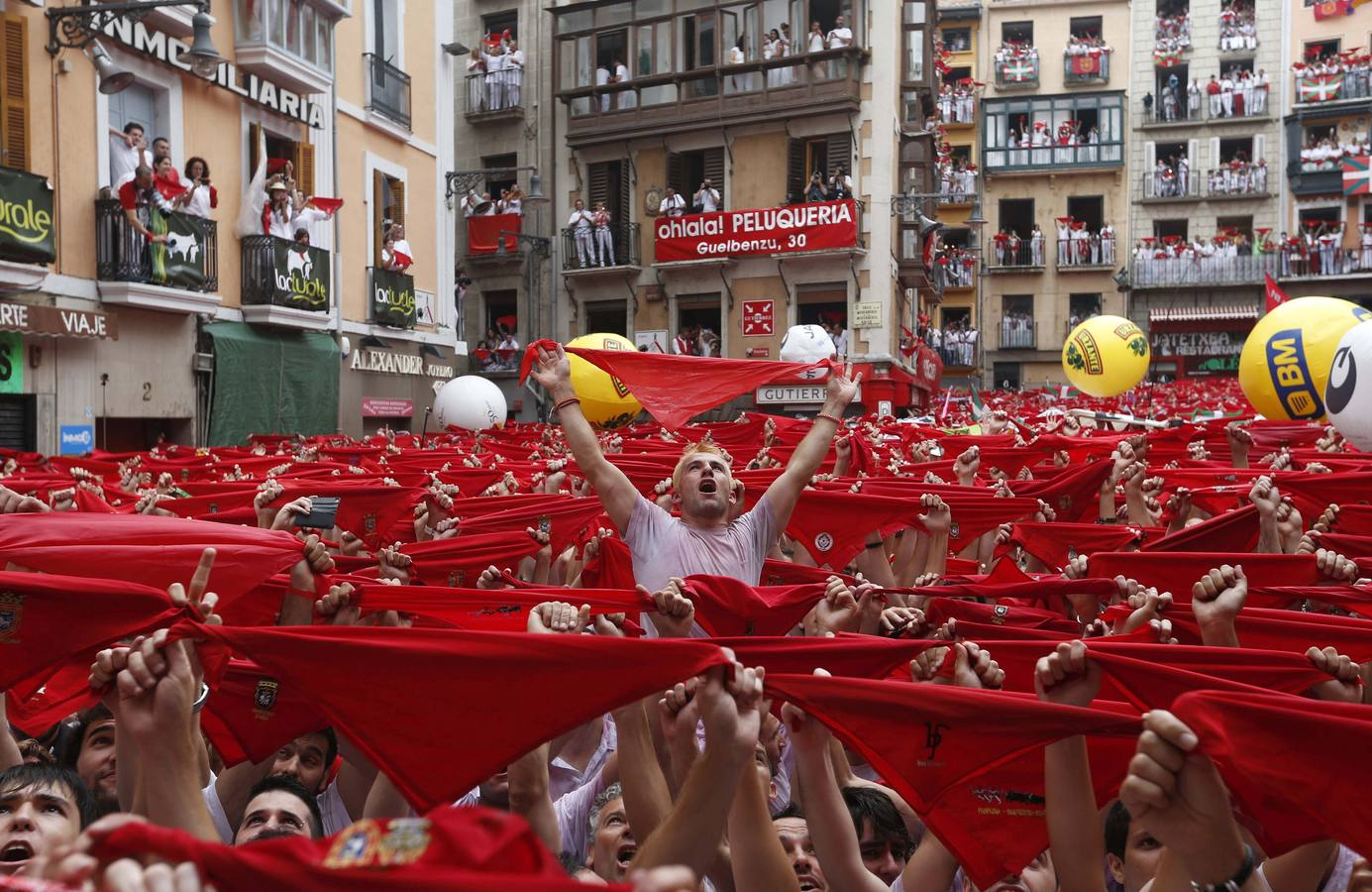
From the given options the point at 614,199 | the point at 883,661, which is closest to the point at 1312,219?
the point at 614,199

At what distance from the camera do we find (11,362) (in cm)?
1545

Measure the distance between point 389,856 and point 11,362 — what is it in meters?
→ 15.5

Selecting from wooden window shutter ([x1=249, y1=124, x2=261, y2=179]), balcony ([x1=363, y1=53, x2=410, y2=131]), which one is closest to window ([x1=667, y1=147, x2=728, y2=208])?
balcony ([x1=363, y1=53, x2=410, y2=131])

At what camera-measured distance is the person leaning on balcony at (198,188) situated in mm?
18125

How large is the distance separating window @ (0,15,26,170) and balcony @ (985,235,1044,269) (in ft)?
120

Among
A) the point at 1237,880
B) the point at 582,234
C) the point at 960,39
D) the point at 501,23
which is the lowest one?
the point at 1237,880

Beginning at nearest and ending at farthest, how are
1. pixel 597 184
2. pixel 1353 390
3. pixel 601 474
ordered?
1. pixel 601 474
2. pixel 1353 390
3. pixel 597 184

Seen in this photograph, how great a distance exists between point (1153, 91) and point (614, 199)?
23889 mm

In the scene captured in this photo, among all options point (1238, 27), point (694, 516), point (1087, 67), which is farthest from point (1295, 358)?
point (1238, 27)

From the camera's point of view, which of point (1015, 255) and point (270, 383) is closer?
point (270, 383)

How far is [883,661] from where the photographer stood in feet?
12.7

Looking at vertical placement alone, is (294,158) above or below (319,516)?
above

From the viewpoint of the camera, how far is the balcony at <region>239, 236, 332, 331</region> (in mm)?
19672

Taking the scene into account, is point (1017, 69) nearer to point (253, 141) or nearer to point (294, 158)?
point (294, 158)
